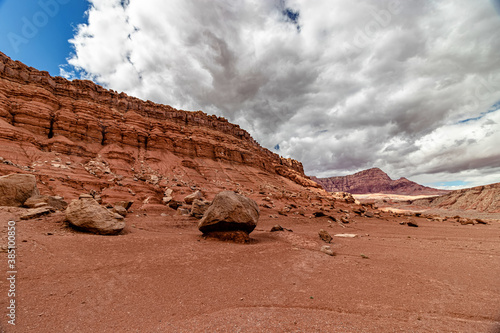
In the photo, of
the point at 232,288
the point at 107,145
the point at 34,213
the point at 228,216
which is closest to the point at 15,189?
the point at 34,213

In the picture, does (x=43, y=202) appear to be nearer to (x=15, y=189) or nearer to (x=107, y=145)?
(x=15, y=189)

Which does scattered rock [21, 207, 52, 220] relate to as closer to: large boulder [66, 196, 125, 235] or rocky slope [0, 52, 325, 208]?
large boulder [66, 196, 125, 235]

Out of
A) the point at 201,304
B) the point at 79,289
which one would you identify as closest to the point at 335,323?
the point at 201,304

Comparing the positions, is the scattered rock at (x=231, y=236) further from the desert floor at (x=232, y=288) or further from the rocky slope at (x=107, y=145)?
the rocky slope at (x=107, y=145)

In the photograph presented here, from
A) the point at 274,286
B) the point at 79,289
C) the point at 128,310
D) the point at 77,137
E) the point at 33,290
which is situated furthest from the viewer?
the point at 77,137

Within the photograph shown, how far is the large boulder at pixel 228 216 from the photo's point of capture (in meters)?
10.9

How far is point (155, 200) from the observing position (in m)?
21.8

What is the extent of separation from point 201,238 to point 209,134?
52.3 m

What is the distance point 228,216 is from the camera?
35.4 feet

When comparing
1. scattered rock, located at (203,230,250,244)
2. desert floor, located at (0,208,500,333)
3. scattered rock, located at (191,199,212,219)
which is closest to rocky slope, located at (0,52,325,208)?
scattered rock, located at (191,199,212,219)

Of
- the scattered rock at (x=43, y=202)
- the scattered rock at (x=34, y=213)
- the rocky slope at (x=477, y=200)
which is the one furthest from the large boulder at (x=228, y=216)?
the rocky slope at (x=477, y=200)

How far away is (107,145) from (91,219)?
125 feet

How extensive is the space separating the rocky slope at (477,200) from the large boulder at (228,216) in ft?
304

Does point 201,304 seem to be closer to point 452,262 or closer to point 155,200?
point 452,262
